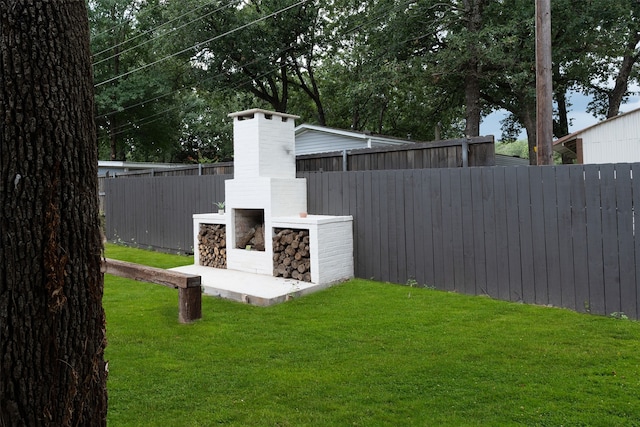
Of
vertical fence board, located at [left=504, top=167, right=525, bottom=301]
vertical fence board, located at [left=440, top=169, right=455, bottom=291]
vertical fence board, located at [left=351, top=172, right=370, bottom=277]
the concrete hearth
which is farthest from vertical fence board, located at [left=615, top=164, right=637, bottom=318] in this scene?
the concrete hearth

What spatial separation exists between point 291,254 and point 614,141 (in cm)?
918

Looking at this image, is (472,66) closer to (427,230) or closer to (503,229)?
(427,230)

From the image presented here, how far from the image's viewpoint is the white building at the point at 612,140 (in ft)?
36.7

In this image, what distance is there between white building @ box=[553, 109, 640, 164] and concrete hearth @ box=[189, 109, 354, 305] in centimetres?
820

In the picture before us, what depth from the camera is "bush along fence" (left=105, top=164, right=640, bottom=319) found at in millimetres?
4750

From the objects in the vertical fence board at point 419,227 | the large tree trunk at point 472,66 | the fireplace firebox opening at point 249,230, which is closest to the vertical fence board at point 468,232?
the vertical fence board at point 419,227

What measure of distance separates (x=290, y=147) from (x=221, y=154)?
915 inches

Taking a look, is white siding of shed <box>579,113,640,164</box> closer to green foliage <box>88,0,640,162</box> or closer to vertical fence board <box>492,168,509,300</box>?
green foliage <box>88,0,640,162</box>

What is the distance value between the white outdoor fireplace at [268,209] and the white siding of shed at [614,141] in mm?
8213

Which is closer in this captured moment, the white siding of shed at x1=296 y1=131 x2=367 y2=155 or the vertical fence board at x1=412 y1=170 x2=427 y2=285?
the vertical fence board at x1=412 y1=170 x2=427 y2=285

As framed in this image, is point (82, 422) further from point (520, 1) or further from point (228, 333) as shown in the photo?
point (520, 1)

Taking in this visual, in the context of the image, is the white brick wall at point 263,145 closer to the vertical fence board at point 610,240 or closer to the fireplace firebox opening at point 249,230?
the fireplace firebox opening at point 249,230

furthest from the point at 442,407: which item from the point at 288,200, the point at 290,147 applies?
the point at 290,147

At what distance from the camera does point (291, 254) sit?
6812 mm
